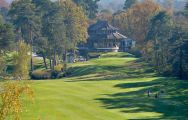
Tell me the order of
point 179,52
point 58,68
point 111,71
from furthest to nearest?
1. point 58,68
2. point 111,71
3. point 179,52

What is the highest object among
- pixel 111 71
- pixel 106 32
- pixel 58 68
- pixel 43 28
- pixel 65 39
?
pixel 43 28

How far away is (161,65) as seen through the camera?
3620 inches

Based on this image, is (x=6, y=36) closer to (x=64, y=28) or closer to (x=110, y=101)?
(x=64, y=28)

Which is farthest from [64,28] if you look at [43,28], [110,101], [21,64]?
[110,101]

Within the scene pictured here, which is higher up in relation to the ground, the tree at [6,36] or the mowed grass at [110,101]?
the tree at [6,36]

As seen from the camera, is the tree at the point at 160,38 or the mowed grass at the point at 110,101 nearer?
the mowed grass at the point at 110,101

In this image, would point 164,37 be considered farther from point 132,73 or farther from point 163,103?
point 163,103

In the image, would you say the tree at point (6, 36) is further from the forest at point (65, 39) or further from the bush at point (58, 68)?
the bush at point (58, 68)

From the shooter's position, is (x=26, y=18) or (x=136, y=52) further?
(x=136, y=52)

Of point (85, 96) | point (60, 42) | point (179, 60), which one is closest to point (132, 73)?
point (179, 60)

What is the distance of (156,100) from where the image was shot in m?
57.1

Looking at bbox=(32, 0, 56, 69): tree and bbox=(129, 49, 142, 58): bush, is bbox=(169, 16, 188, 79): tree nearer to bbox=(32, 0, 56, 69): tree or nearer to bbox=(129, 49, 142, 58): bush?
bbox=(32, 0, 56, 69): tree

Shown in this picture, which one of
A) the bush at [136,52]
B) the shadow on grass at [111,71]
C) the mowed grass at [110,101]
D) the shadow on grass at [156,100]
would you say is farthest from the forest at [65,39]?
the shadow on grass at [156,100]

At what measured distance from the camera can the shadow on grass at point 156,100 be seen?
5003 cm
